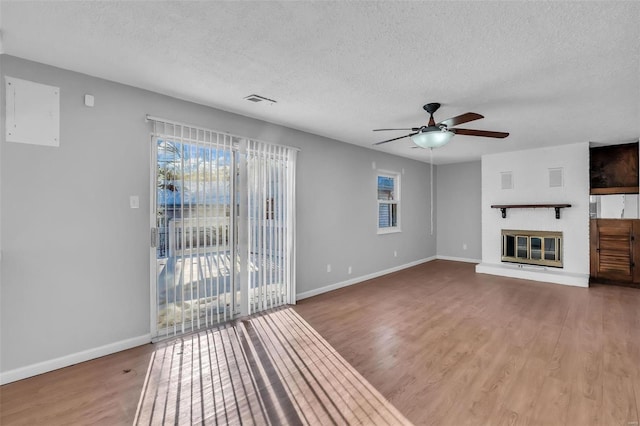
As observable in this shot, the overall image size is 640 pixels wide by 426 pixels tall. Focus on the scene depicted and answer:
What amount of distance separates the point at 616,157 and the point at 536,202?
58.6 inches

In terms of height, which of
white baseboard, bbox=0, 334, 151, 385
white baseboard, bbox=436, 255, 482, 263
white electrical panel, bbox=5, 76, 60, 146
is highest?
white electrical panel, bbox=5, 76, 60, 146

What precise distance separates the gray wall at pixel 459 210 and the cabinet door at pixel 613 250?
229cm

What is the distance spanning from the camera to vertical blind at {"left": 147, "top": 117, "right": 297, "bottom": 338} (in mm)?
3240

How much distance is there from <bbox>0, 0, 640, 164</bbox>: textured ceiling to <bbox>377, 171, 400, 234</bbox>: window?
291cm

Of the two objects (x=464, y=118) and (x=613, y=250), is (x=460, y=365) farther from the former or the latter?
(x=613, y=250)

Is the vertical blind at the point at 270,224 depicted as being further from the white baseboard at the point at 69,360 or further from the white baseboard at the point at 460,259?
the white baseboard at the point at 460,259

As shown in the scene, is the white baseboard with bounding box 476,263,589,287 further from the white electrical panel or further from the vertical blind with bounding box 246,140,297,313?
the white electrical panel

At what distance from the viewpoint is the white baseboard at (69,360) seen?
2.41 m

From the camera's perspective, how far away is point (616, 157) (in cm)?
552

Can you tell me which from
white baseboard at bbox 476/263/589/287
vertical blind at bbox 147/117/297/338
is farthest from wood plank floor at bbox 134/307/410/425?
white baseboard at bbox 476/263/589/287

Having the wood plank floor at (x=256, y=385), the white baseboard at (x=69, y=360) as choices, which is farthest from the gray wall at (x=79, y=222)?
the wood plank floor at (x=256, y=385)

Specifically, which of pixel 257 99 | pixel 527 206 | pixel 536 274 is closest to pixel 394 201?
pixel 527 206

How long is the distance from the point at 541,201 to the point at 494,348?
4.35 meters

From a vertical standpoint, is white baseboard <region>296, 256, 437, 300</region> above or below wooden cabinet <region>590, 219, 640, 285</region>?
below
